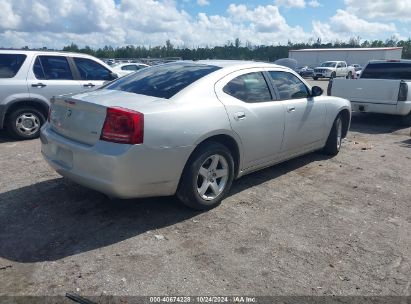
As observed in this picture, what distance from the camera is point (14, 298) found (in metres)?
2.83

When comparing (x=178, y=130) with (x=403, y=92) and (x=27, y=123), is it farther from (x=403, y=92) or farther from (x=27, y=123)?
(x=403, y=92)

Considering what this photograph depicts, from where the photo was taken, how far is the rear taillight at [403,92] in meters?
9.25

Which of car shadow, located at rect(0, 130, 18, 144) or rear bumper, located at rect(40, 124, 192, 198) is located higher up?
rear bumper, located at rect(40, 124, 192, 198)

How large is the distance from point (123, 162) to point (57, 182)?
6.61 ft

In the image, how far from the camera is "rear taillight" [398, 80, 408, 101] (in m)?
9.25

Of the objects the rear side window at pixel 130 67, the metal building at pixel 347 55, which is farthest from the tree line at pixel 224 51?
the rear side window at pixel 130 67

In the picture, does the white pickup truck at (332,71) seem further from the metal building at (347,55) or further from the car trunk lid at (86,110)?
the car trunk lid at (86,110)

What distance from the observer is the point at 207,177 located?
14.1 feet

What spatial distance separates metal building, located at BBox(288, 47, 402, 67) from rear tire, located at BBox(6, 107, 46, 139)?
5351 centimetres

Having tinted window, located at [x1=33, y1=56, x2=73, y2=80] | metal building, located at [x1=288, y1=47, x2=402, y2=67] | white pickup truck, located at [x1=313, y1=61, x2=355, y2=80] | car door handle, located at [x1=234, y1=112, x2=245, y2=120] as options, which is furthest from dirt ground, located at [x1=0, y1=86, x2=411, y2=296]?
metal building, located at [x1=288, y1=47, x2=402, y2=67]

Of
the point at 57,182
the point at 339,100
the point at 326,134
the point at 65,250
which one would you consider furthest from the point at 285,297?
the point at 339,100

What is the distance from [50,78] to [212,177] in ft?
16.6

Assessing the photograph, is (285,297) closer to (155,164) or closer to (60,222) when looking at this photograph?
(155,164)

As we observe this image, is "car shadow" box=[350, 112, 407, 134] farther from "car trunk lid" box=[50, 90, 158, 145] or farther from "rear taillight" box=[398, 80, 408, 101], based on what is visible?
"car trunk lid" box=[50, 90, 158, 145]
